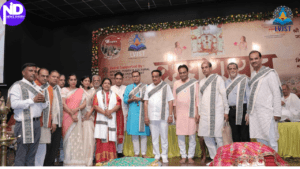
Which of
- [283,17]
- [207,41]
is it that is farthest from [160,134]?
[283,17]

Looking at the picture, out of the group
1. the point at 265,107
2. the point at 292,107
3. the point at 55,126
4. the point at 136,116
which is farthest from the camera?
the point at 292,107

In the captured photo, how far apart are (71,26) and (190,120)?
5190mm

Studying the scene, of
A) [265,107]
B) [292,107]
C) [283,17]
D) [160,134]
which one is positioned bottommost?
[160,134]

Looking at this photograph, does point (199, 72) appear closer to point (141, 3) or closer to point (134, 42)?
point (134, 42)

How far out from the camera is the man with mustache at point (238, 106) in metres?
3.11

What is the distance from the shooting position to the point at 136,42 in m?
6.09

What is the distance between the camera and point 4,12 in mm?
5211

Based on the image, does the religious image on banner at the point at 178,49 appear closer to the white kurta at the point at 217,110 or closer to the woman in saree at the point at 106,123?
the white kurta at the point at 217,110

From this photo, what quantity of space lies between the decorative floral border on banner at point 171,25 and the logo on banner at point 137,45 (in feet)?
0.65

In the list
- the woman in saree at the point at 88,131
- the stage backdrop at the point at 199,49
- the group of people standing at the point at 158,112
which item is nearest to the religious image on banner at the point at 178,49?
the stage backdrop at the point at 199,49

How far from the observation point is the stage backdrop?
5172 mm

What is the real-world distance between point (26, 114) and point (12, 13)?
4357 millimetres

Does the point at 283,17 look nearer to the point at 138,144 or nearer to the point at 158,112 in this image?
the point at 158,112

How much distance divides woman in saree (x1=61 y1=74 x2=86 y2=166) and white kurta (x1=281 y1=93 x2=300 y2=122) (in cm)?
391
